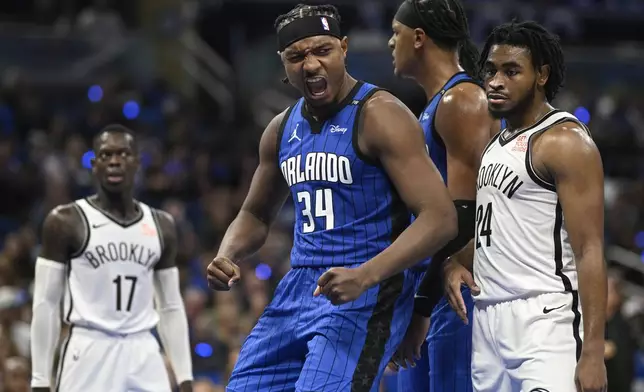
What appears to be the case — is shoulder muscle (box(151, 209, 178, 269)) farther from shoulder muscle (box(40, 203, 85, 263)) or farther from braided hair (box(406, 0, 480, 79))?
braided hair (box(406, 0, 480, 79))

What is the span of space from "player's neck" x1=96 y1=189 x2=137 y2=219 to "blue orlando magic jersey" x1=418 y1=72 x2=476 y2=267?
8.10ft

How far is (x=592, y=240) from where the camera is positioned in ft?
14.1

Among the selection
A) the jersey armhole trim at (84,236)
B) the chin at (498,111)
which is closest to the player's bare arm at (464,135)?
the chin at (498,111)

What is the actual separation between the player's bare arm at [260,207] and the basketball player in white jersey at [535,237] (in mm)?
982

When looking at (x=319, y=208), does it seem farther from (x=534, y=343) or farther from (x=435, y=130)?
(x=534, y=343)

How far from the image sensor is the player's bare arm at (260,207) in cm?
507

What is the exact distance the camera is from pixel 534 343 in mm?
4402

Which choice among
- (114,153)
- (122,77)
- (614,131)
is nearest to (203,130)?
(122,77)

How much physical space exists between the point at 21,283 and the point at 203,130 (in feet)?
A: 16.6

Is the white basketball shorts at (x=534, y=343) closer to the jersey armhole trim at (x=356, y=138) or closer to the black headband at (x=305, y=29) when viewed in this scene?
the jersey armhole trim at (x=356, y=138)

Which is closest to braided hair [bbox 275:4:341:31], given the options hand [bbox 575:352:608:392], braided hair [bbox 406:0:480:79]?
braided hair [bbox 406:0:480:79]

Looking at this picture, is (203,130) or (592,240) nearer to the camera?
(592,240)

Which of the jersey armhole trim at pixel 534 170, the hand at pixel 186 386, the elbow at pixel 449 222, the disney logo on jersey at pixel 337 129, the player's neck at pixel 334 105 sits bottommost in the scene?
the hand at pixel 186 386

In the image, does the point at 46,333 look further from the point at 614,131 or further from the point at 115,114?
the point at 614,131
